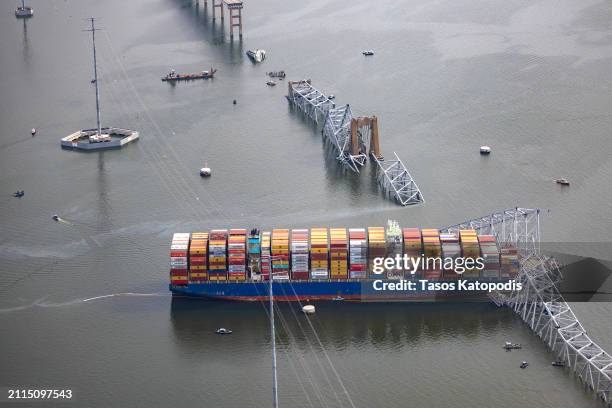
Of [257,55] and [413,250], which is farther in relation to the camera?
[257,55]

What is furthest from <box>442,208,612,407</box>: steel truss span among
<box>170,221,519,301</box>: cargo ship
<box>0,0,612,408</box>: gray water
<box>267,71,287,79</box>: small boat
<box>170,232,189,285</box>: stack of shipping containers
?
<box>267,71,287,79</box>: small boat

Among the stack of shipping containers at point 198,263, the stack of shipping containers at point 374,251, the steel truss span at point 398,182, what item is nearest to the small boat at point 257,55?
the steel truss span at point 398,182

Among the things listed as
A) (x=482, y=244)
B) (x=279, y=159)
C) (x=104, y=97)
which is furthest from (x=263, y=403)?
(x=104, y=97)

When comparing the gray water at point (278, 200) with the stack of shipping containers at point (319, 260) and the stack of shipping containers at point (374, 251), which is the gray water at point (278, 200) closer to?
the stack of shipping containers at point (319, 260)

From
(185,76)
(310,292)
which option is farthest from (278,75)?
(310,292)

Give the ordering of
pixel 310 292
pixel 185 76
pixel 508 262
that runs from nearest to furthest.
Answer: pixel 508 262 → pixel 310 292 → pixel 185 76

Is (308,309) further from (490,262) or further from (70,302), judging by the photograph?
(70,302)
